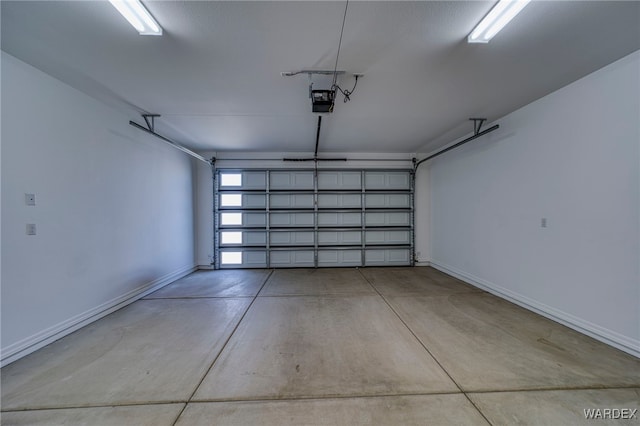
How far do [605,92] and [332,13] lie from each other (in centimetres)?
284

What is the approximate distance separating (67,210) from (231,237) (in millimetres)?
3067

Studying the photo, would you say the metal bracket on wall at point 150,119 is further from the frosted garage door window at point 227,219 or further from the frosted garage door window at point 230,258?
the frosted garage door window at point 230,258

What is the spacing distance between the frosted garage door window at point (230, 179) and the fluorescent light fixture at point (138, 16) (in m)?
3.76

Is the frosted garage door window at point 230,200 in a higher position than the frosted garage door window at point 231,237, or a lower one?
higher

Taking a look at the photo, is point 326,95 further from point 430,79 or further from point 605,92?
point 605,92

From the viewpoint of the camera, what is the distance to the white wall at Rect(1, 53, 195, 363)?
2027 mm

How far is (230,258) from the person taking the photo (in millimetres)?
5414

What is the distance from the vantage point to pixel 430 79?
243 cm

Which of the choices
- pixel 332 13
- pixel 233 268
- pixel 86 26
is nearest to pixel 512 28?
pixel 332 13

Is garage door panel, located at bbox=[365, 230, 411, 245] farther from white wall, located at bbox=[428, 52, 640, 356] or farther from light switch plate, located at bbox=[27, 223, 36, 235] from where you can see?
light switch plate, located at bbox=[27, 223, 36, 235]

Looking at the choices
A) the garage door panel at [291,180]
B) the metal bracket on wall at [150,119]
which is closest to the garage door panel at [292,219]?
the garage door panel at [291,180]

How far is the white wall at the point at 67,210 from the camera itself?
2.03m

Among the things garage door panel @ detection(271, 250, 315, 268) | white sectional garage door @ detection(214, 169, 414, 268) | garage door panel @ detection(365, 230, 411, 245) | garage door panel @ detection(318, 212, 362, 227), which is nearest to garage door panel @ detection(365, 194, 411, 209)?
white sectional garage door @ detection(214, 169, 414, 268)

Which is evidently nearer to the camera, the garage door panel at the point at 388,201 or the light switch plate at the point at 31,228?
the light switch plate at the point at 31,228
